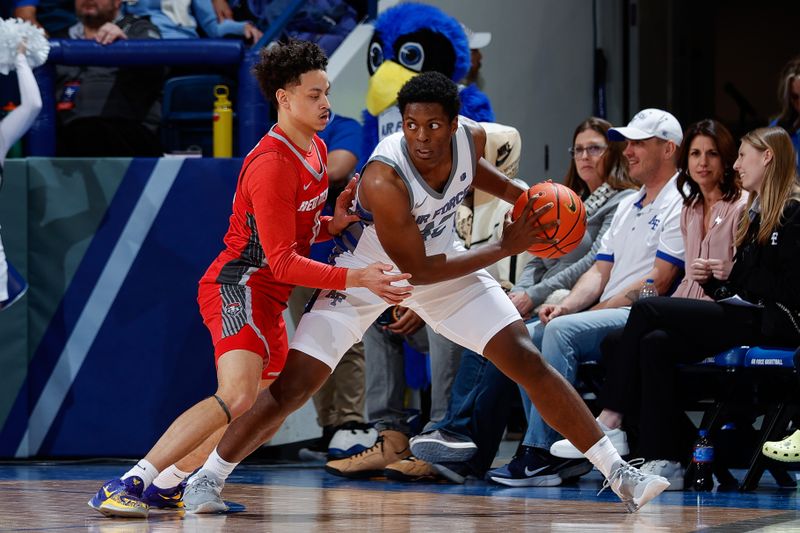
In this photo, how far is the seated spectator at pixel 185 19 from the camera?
25.8 feet

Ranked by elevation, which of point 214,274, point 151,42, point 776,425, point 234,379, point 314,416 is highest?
point 151,42

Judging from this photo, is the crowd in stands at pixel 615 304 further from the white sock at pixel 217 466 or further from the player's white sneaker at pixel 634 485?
the white sock at pixel 217 466

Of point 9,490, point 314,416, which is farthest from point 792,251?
point 9,490

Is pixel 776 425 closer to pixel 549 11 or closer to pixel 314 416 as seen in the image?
pixel 314 416

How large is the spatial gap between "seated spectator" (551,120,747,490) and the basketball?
103 cm

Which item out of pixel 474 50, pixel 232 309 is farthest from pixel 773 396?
pixel 474 50

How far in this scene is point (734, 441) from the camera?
19.3 ft

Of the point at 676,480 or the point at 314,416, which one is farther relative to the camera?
the point at 314,416

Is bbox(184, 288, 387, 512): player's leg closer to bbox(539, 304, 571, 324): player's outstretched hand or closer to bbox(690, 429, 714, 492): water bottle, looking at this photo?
bbox(539, 304, 571, 324): player's outstretched hand

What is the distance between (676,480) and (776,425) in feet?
1.64

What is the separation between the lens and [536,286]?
6523 mm

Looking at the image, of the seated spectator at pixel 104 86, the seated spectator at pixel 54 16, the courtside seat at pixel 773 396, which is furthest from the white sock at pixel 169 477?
the seated spectator at pixel 54 16

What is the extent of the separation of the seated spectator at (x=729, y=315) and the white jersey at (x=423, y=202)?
1129 millimetres

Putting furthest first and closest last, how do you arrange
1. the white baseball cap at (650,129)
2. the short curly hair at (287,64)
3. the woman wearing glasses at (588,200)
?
the woman wearing glasses at (588,200), the white baseball cap at (650,129), the short curly hair at (287,64)
